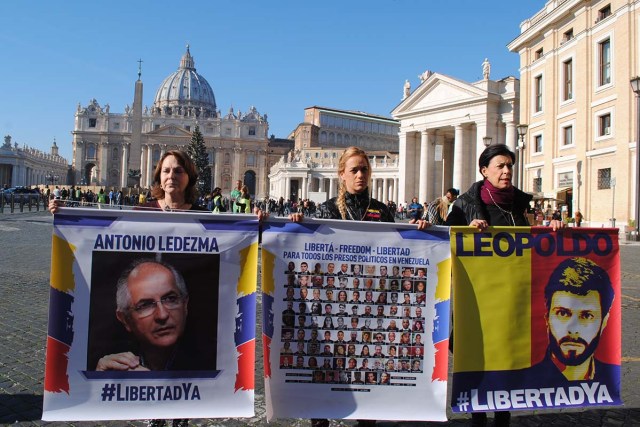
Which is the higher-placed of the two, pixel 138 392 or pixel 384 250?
pixel 384 250

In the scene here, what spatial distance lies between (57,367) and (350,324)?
1688 mm

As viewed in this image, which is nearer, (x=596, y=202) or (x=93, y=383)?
(x=93, y=383)

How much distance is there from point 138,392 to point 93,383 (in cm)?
26

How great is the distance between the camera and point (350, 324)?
3.17 metres

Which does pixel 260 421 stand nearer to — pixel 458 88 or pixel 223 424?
pixel 223 424

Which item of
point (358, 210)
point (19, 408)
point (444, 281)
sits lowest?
point (19, 408)

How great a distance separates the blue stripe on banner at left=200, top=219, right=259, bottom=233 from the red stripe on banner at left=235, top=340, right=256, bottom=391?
2.25ft

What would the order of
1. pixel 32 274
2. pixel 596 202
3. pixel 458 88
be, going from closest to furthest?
pixel 32 274 < pixel 596 202 < pixel 458 88

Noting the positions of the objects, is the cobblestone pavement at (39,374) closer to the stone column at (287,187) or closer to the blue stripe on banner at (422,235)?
the blue stripe on banner at (422,235)

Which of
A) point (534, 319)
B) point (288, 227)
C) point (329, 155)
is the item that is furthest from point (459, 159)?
point (288, 227)

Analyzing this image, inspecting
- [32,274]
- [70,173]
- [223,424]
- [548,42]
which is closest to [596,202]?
[548,42]

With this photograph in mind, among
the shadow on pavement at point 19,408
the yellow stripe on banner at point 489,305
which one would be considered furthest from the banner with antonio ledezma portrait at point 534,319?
the shadow on pavement at point 19,408

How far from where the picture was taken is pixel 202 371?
3.09m

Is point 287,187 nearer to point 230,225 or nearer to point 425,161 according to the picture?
point 425,161
